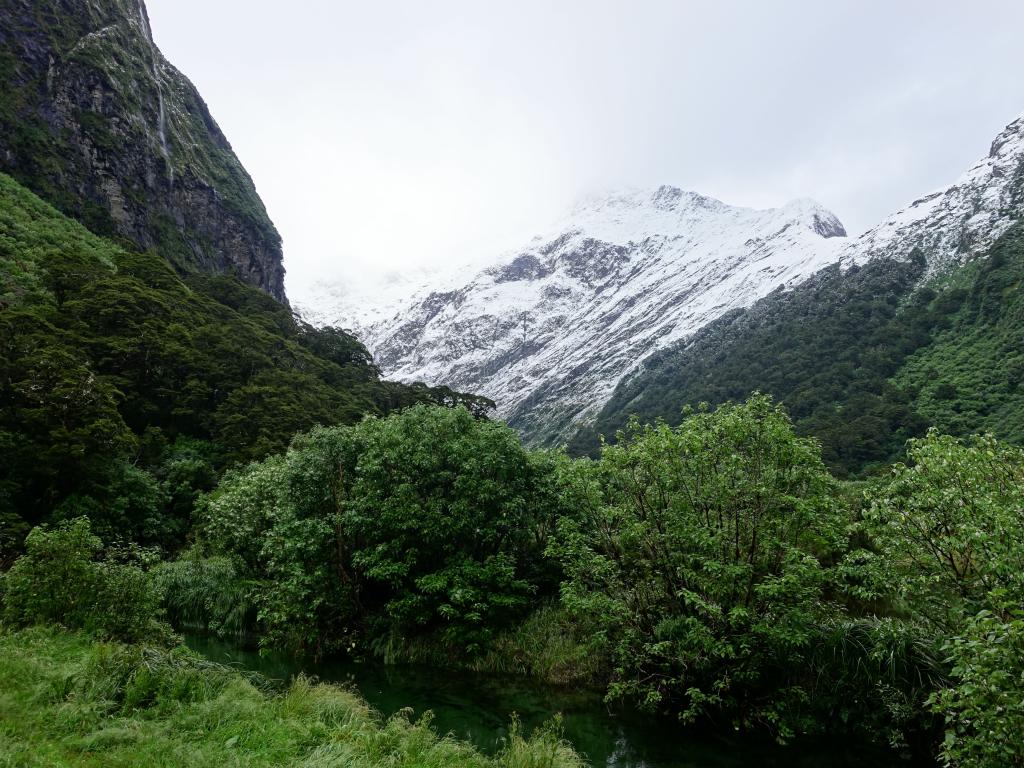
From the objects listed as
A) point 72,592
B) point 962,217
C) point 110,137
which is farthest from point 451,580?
point 962,217

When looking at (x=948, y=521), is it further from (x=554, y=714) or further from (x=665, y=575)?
(x=554, y=714)

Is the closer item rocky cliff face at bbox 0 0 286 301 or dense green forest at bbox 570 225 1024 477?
rocky cliff face at bbox 0 0 286 301

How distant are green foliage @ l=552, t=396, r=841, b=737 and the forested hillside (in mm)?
25159

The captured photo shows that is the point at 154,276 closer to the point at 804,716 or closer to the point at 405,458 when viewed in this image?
the point at 405,458

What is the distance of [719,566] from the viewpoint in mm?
13656

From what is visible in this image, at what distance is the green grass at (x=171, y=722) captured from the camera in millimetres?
8367

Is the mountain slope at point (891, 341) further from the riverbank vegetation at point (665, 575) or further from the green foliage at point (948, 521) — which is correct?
the green foliage at point (948, 521)

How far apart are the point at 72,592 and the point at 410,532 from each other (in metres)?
10.4

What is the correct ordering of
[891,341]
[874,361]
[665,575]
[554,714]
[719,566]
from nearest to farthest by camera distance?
[719,566] → [665,575] → [554,714] → [874,361] → [891,341]

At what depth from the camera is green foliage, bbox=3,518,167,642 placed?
15086 mm

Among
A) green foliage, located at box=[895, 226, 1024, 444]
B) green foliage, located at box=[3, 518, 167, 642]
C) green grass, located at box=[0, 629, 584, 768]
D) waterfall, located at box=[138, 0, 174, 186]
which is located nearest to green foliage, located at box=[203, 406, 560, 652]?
green foliage, located at box=[3, 518, 167, 642]

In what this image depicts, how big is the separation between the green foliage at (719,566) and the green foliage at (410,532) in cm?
522

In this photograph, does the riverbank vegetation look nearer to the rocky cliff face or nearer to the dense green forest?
the dense green forest

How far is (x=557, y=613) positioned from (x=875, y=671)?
1037 centimetres
